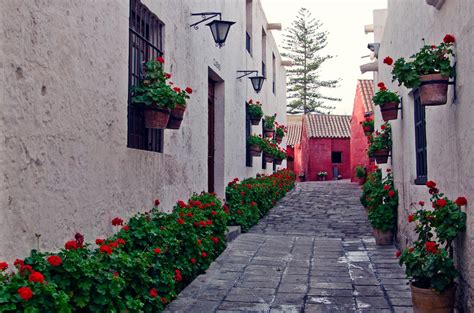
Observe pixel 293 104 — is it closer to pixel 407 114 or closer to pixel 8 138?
pixel 407 114

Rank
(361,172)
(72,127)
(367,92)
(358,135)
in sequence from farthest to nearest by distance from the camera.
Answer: (358,135)
(367,92)
(361,172)
(72,127)

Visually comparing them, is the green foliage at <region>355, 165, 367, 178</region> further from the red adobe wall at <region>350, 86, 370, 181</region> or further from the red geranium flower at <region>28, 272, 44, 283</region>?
the red geranium flower at <region>28, 272, 44, 283</region>

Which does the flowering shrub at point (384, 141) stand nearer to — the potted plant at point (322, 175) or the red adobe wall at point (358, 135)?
the red adobe wall at point (358, 135)

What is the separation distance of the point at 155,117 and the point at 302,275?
96.6 inches

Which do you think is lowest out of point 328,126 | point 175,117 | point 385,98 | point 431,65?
point 175,117

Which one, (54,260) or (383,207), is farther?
(383,207)

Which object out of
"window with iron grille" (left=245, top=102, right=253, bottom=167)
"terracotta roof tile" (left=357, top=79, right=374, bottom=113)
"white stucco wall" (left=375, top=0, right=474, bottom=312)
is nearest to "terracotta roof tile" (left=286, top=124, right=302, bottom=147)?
"terracotta roof tile" (left=357, top=79, right=374, bottom=113)

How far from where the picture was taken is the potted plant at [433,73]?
3.93 metres

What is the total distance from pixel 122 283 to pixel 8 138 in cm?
118

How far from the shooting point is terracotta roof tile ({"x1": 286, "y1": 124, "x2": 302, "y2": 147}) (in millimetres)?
Answer: 30734

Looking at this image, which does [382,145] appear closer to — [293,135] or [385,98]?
[385,98]

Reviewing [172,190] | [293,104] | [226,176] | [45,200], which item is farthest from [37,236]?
[293,104]

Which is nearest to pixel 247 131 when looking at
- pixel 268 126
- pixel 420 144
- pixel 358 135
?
pixel 268 126

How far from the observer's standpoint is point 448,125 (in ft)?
13.6
